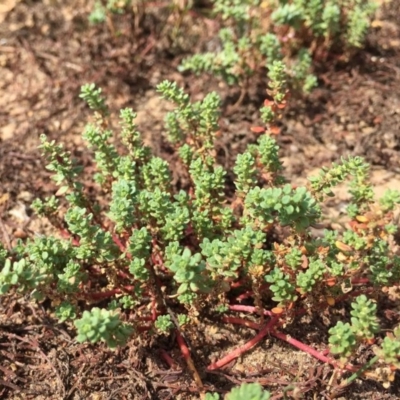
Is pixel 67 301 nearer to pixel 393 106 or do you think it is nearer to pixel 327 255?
pixel 327 255

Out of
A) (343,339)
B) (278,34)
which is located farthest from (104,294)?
(278,34)

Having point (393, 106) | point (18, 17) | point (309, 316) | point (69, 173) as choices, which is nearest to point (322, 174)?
point (309, 316)

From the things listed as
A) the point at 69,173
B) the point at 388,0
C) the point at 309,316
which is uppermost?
the point at 388,0

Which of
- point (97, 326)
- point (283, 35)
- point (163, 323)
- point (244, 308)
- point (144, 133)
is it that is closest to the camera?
point (97, 326)

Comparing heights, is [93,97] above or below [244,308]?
above

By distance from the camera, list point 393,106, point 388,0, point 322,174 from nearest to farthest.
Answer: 1. point 322,174
2. point 393,106
3. point 388,0

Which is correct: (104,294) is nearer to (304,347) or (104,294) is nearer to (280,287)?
(280,287)

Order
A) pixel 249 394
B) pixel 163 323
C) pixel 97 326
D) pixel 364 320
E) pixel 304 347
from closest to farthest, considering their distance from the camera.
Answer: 1. pixel 249 394
2. pixel 97 326
3. pixel 364 320
4. pixel 163 323
5. pixel 304 347

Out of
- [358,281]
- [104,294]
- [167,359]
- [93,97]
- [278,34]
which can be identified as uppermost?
[278,34]
